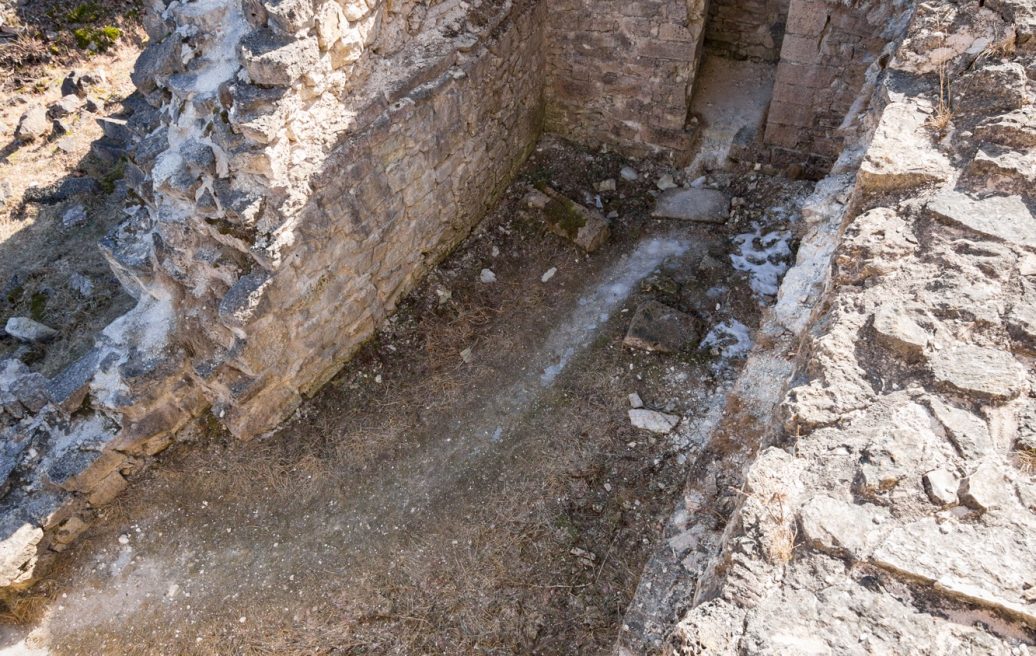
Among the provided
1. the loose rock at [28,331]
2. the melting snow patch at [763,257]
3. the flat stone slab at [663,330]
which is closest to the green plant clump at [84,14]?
the loose rock at [28,331]

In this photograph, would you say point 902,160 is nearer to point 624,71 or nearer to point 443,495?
point 443,495

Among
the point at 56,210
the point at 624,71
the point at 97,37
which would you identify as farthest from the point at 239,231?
the point at 97,37

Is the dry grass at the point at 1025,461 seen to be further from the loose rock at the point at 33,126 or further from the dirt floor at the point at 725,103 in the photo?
the loose rock at the point at 33,126

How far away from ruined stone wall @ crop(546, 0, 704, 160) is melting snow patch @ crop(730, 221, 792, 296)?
3.81 feet

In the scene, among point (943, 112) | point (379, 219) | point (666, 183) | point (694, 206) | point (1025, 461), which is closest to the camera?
point (1025, 461)

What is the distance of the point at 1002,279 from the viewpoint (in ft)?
7.82

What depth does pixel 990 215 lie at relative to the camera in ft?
8.46

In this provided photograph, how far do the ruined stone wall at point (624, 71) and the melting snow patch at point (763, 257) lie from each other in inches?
45.7

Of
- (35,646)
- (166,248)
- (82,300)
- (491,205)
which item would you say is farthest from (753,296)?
(82,300)

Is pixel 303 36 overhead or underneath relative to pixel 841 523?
overhead

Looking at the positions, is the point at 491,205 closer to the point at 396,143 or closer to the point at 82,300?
the point at 396,143

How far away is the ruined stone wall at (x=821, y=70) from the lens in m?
5.11

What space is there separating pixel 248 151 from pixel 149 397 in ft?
5.68

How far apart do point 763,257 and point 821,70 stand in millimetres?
1570
